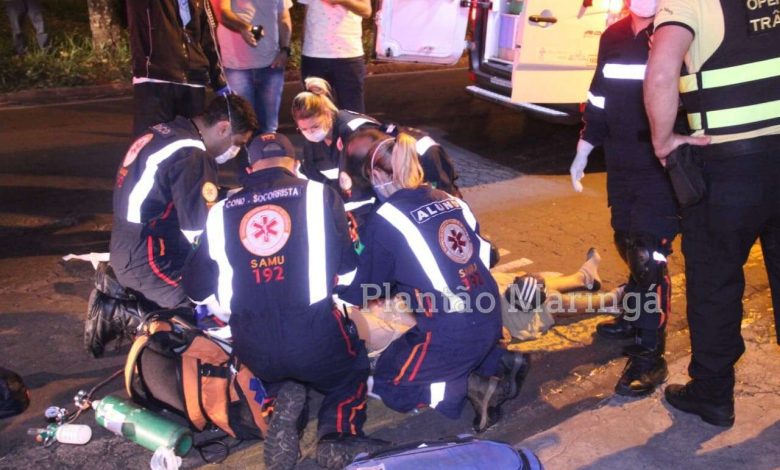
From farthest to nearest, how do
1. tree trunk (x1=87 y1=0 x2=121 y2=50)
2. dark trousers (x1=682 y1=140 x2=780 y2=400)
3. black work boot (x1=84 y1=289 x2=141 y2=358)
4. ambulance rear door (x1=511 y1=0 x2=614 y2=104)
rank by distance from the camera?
tree trunk (x1=87 y1=0 x2=121 y2=50) < ambulance rear door (x1=511 y1=0 x2=614 y2=104) < black work boot (x1=84 y1=289 x2=141 y2=358) < dark trousers (x1=682 y1=140 x2=780 y2=400)

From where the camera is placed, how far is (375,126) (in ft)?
14.5

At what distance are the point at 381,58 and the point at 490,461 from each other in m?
4.28

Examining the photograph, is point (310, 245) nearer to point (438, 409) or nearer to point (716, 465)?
point (438, 409)

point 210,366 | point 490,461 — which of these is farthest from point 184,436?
point 490,461

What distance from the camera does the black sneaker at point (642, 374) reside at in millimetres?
3582

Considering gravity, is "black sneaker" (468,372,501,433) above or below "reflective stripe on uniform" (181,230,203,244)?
below

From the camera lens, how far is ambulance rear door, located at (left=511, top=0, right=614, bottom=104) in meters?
6.08

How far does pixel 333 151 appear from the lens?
15.4ft

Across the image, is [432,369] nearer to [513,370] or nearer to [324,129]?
[513,370]

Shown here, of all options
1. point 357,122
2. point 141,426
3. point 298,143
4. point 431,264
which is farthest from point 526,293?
point 298,143

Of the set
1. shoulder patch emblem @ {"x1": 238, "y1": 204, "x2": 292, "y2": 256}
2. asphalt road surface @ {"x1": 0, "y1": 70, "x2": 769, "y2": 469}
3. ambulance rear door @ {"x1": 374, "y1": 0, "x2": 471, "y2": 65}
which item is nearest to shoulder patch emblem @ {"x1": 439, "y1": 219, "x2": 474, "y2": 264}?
shoulder patch emblem @ {"x1": 238, "y1": 204, "x2": 292, "y2": 256}

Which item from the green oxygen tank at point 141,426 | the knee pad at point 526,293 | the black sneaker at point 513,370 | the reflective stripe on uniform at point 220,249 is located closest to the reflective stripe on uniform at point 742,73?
the black sneaker at point 513,370

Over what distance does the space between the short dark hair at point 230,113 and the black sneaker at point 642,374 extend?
2.12 m

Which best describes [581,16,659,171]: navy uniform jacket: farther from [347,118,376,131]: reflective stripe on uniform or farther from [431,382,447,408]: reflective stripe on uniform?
[431,382,447,408]: reflective stripe on uniform
